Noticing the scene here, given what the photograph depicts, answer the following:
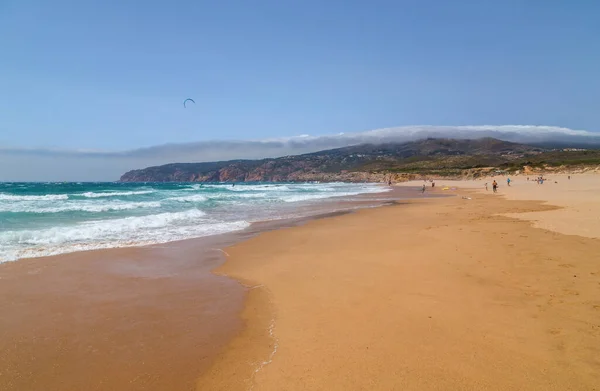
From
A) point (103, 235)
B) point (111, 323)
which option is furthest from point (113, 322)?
point (103, 235)

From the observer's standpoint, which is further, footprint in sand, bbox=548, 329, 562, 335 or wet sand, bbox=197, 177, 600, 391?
footprint in sand, bbox=548, 329, 562, 335

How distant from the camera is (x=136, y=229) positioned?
13.4m

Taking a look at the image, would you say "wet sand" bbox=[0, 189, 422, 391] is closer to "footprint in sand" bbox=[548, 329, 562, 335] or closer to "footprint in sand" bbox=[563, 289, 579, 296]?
"footprint in sand" bbox=[548, 329, 562, 335]

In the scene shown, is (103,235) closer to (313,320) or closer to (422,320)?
(313,320)

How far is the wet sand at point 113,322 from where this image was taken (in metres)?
3.41

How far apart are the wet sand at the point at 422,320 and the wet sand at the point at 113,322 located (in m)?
0.38

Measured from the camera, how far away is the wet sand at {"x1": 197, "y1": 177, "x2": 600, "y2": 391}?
126 inches

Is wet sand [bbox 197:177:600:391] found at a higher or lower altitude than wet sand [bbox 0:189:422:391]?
lower

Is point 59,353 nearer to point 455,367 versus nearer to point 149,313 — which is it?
point 149,313

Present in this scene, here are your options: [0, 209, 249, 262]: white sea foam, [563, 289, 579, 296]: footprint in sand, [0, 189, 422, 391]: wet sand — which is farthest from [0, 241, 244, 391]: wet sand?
[563, 289, 579, 296]: footprint in sand

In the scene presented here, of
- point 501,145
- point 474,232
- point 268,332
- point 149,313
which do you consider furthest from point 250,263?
point 501,145

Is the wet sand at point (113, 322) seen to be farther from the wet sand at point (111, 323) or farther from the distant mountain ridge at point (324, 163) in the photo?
the distant mountain ridge at point (324, 163)

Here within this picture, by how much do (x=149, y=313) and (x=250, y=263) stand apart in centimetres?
333

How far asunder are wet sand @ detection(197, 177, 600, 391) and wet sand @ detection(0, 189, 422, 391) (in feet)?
1.26
